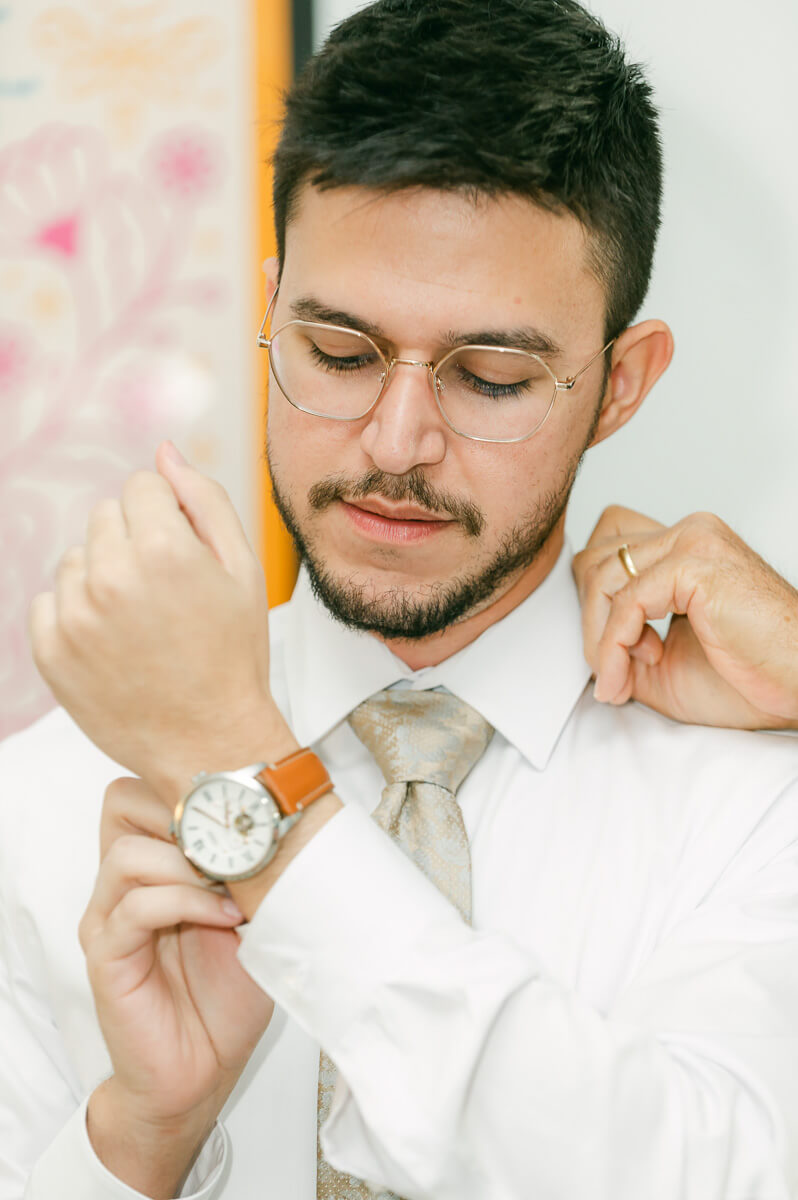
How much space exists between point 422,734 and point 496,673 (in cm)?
13

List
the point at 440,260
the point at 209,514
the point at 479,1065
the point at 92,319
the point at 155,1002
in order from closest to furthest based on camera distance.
Answer: the point at 479,1065 → the point at 209,514 → the point at 155,1002 → the point at 440,260 → the point at 92,319

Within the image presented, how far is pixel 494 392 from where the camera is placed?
4.03 feet

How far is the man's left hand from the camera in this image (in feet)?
2.89

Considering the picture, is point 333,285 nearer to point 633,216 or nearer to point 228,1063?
point 633,216

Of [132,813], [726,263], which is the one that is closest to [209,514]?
[132,813]

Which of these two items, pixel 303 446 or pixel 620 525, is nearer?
pixel 303 446

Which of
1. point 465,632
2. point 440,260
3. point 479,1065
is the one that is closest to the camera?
point 479,1065

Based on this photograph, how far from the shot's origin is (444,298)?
1.17 m

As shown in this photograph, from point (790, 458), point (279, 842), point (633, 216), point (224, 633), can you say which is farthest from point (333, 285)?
point (790, 458)

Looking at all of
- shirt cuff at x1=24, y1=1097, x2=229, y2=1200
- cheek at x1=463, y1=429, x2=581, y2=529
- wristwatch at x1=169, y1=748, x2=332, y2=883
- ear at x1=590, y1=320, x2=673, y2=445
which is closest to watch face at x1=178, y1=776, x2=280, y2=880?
wristwatch at x1=169, y1=748, x2=332, y2=883

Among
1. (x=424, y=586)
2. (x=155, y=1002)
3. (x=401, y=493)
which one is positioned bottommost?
(x=155, y=1002)

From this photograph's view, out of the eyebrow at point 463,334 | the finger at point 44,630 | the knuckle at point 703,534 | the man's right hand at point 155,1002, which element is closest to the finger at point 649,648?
the knuckle at point 703,534

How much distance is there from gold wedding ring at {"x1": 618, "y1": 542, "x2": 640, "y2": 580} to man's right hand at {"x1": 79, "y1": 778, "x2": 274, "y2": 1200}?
60cm

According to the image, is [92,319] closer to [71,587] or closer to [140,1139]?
[71,587]
